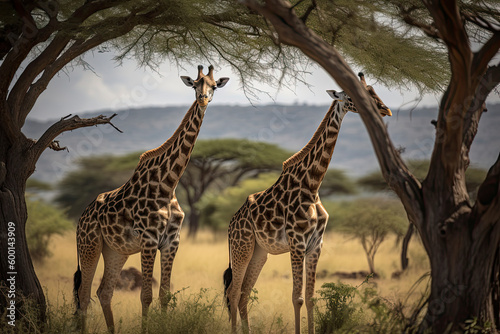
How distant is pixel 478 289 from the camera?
4.04 metres

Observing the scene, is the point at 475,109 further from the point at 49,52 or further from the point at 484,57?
the point at 49,52

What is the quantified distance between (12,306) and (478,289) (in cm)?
408

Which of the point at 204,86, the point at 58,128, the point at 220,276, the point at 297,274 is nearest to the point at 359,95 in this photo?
the point at 204,86

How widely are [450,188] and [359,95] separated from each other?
3.22 ft

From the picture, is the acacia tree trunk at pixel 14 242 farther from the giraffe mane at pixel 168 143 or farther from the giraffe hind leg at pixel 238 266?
the giraffe hind leg at pixel 238 266

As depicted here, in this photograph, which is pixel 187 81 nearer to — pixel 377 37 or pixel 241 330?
pixel 377 37

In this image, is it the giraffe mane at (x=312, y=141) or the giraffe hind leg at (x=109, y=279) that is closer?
the giraffe mane at (x=312, y=141)

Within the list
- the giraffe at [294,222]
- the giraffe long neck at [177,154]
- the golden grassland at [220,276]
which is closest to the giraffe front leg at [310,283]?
the giraffe at [294,222]

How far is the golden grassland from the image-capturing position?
6.78 m

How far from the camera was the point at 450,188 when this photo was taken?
4125 mm

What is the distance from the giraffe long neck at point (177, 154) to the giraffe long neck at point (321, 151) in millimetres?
1092

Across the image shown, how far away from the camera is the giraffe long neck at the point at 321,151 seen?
16.8 ft

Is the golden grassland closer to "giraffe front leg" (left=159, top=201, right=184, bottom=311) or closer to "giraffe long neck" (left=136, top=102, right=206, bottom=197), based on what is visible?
"giraffe front leg" (left=159, top=201, right=184, bottom=311)

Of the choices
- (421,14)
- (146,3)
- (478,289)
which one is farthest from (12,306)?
(421,14)
